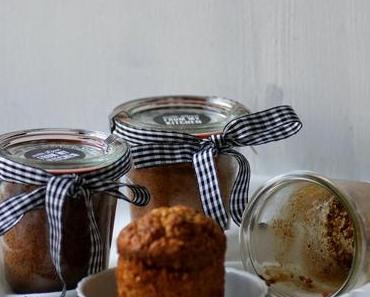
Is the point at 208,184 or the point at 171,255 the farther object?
the point at 208,184

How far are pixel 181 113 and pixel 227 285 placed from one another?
20 centimetres

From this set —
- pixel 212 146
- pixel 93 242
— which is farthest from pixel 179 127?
pixel 93 242

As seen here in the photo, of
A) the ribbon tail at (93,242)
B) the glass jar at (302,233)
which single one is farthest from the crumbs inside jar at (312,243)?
the ribbon tail at (93,242)

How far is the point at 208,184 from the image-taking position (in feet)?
2.37

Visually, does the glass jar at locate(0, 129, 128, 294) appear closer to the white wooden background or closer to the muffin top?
the muffin top

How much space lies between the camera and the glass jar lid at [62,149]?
2.17 feet

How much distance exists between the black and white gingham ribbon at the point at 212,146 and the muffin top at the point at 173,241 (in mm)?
147

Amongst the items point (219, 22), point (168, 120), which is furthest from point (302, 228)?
point (219, 22)

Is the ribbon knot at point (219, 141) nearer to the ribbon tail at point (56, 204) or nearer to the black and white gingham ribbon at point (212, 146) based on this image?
the black and white gingham ribbon at point (212, 146)

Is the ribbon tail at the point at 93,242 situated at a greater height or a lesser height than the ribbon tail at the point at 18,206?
lesser

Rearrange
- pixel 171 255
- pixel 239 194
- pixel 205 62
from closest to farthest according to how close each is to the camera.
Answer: pixel 171 255 < pixel 239 194 < pixel 205 62

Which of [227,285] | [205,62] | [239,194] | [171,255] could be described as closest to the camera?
[171,255]

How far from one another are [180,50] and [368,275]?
34 centimetres

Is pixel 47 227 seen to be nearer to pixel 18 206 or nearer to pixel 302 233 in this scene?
pixel 18 206
